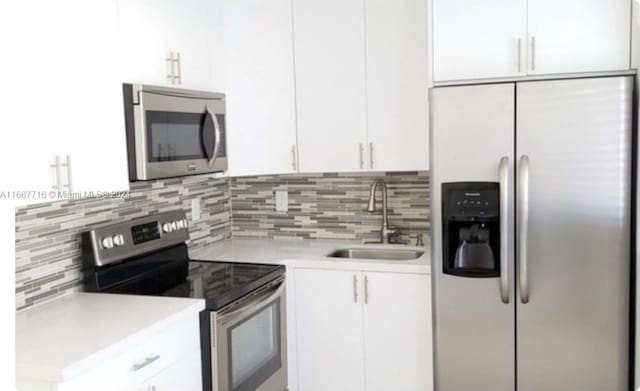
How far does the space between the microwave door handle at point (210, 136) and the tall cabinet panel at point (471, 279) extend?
39.0 inches

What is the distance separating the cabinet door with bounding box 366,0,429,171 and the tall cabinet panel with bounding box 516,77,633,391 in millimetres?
589

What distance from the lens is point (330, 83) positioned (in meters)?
3.20

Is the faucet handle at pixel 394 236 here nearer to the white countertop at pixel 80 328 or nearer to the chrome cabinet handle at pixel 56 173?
the white countertop at pixel 80 328

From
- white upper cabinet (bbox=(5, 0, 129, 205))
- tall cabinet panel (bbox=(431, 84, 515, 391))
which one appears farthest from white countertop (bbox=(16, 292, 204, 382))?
tall cabinet panel (bbox=(431, 84, 515, 391))

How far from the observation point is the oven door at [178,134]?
244cm

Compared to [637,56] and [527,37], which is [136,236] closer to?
[527,37]

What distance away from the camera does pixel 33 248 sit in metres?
2.36

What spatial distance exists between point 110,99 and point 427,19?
4.62ft

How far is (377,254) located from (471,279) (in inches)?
30.1

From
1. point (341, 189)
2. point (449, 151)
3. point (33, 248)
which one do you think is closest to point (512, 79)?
point (449, 151)

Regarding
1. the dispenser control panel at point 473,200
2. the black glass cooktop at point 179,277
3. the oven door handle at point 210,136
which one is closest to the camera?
the black glass cooktop at point 179,277

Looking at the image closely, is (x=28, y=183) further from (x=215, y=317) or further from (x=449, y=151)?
(x=449, y=151)

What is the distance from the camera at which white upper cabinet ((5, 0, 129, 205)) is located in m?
1.91

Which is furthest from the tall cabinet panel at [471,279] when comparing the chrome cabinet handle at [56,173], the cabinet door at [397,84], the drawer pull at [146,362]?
the chrome cabinet handle at [56,173]
